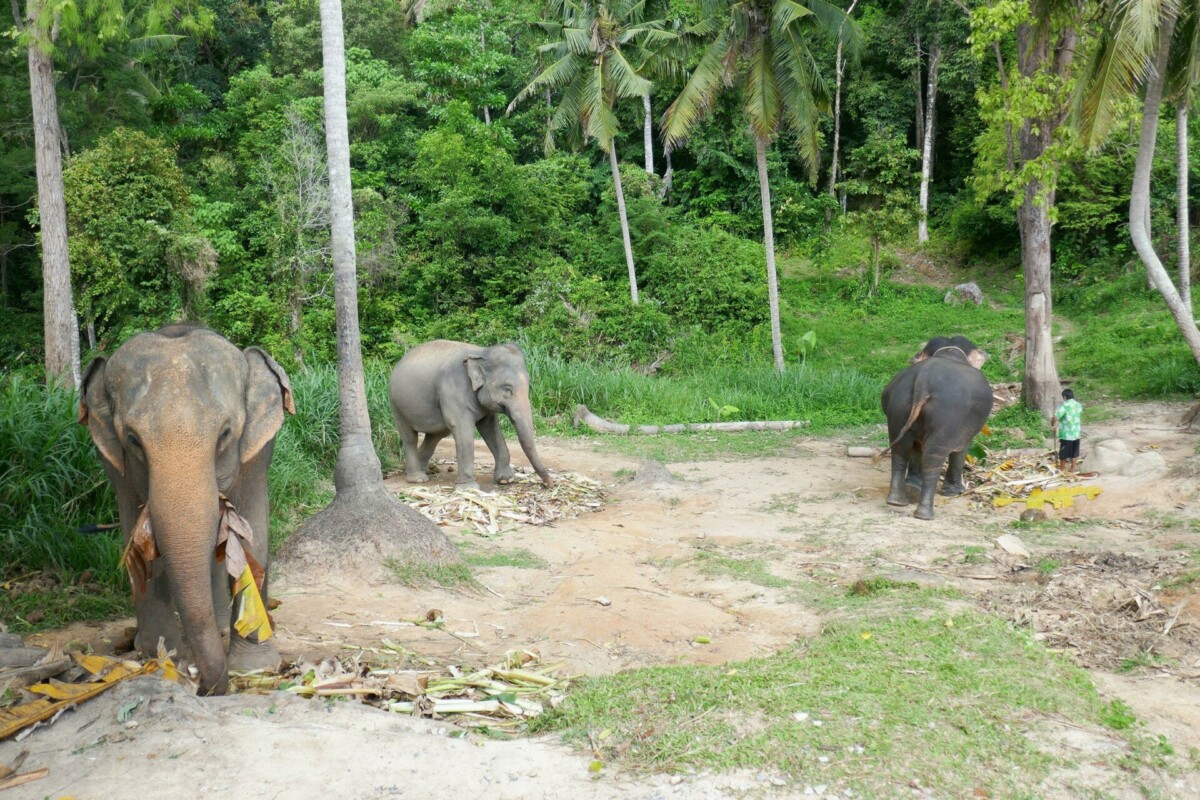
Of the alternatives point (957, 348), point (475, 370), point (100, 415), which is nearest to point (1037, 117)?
point (957, 348)

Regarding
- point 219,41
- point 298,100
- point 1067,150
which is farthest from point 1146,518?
point 219,41

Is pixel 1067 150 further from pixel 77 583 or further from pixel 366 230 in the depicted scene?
pixel 366 230

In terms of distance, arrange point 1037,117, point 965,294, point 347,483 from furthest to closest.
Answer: point 965,294, point 1037,117, point 347,483

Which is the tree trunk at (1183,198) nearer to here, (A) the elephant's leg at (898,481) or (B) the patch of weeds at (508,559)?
(A) the elephant's leg at (898,481)

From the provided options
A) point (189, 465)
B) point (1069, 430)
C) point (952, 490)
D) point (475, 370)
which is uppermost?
point (189, 465)

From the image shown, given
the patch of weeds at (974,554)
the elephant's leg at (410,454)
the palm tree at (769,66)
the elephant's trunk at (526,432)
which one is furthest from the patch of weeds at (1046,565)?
the palm tree at (769,66)

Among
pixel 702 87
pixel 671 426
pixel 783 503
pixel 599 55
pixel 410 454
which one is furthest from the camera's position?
pixel 599 55

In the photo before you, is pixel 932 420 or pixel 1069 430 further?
pixel 1069 430

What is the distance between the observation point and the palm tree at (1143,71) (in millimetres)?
10492

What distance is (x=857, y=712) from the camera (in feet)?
14.9

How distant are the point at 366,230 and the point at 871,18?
18835 mm

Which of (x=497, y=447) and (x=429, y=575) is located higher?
(x=497, y=447)

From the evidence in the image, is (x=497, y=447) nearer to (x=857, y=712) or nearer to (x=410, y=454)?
(x=410, y=454)

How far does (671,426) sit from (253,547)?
1055 centimetres
